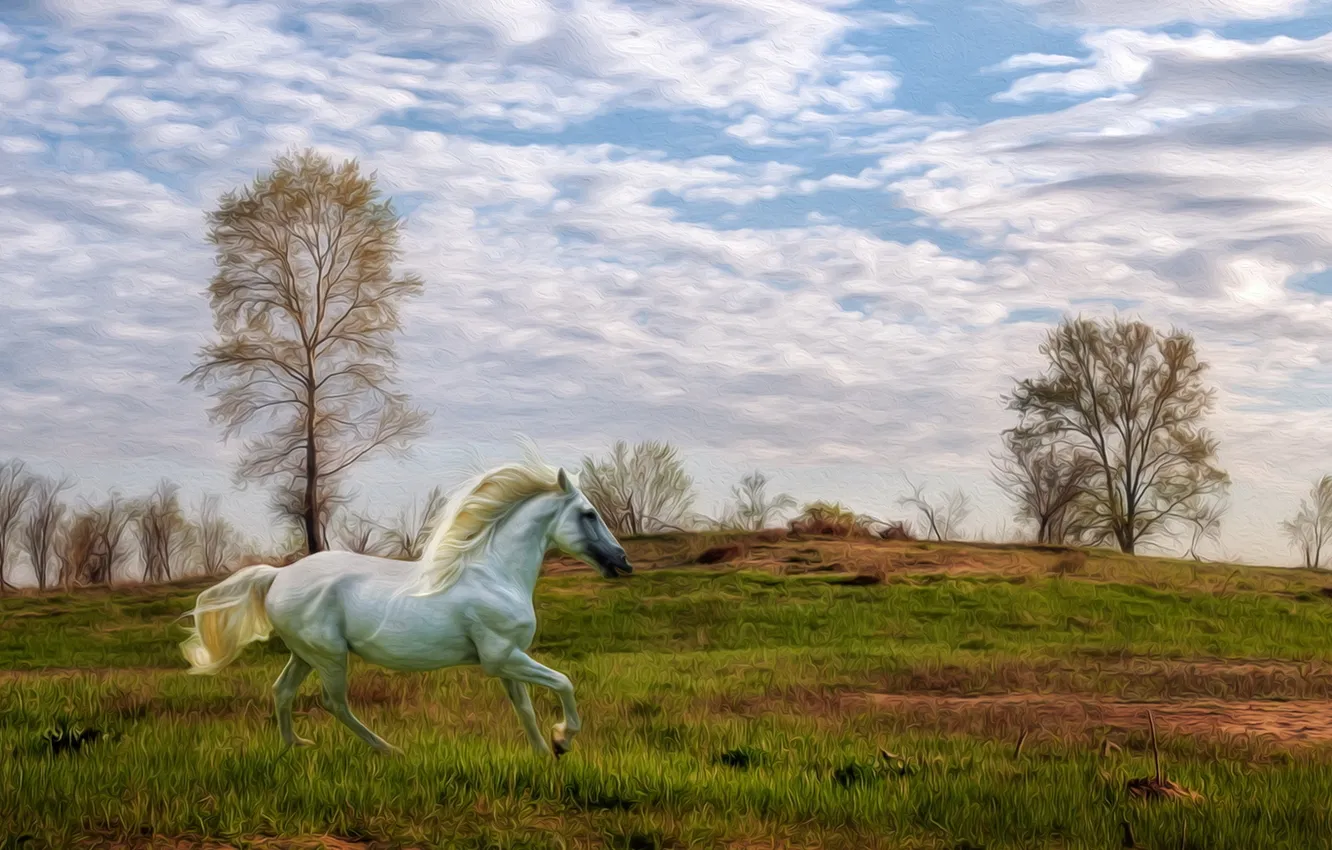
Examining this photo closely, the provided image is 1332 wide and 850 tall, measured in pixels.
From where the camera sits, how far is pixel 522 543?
10422mm

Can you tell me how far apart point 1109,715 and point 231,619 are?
9.84 metres

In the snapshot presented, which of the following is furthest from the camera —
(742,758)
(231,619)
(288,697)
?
(231,619)

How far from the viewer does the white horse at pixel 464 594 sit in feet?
33.4

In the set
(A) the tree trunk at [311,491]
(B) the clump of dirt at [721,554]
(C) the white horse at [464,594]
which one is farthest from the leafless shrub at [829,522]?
(C) the white horse at [464,594]

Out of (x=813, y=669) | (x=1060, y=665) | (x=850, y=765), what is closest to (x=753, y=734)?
(x=850, y=765)

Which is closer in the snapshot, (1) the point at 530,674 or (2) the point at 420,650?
(1) the point at 530,674

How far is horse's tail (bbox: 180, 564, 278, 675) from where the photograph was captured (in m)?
11.2

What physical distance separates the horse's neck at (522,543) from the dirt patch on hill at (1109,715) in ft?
18.7

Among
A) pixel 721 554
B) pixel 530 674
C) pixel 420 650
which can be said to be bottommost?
pixel 530 674

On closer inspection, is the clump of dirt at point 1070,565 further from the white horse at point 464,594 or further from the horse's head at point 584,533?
the white horse at point 464,594

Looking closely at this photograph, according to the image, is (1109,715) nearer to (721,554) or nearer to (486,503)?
(486,503)

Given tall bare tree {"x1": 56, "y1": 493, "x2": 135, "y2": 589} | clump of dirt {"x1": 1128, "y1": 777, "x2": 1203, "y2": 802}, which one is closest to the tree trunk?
tall bare tree {"x1": 56, "y1": 493, "x2": 135, "y2": 589}

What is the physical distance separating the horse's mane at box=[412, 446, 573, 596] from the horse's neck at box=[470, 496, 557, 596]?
0.34ft

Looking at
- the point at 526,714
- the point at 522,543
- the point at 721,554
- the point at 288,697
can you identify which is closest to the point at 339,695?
the point at 288,697
